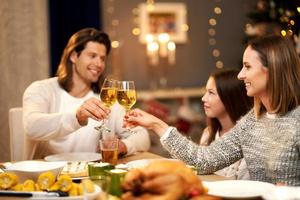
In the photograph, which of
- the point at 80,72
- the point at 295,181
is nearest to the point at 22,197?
the point at 295,181

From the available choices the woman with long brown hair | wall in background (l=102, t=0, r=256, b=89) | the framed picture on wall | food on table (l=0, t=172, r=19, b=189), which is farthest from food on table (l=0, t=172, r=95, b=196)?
the framed picture on wall

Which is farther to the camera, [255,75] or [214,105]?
[214,105]

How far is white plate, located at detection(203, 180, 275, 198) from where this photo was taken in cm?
143

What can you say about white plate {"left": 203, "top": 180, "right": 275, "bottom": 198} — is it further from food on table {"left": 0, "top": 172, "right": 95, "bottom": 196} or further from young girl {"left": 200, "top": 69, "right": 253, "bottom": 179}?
young girl {"left": 200, "top": 69, "right": 253, "bottom": 179}

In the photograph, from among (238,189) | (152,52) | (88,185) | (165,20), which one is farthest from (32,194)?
(165,20)

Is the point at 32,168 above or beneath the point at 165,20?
beneath

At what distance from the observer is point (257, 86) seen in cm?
193

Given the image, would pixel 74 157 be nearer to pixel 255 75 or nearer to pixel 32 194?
pixel 32 194

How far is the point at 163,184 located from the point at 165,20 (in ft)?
18.3

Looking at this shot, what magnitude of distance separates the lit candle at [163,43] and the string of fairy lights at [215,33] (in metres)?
0.67

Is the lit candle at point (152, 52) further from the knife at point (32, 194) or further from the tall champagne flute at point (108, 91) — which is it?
the knife at point (32, 194)

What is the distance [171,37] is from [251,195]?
5.36m

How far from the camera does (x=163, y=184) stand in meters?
1.23

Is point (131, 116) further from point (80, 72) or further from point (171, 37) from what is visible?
point (171, 37)
